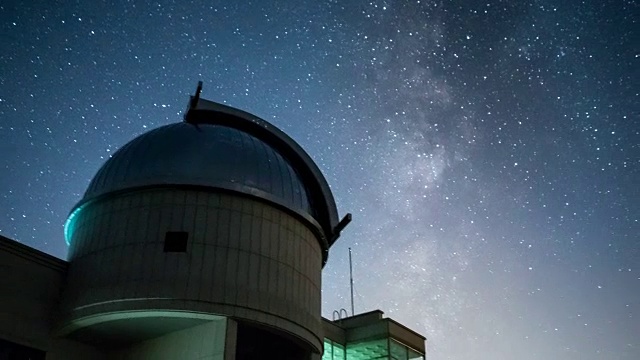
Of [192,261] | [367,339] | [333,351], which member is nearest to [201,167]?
[192,261]

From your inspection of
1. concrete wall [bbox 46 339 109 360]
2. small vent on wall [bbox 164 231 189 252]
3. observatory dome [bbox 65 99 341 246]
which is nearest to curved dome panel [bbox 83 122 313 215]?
observatory dome [bbox 65 99 341 246]

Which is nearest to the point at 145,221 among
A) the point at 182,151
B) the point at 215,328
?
the point at 182,151

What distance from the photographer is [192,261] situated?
16.3 metres

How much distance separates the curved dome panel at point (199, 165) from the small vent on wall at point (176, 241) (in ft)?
4.17

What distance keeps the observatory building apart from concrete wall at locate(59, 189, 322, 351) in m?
0.03

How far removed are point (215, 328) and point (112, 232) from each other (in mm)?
3635

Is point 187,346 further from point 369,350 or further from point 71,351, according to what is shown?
point 369,350

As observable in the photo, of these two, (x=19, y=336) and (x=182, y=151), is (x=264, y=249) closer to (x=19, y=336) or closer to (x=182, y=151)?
(x=182, y=151)

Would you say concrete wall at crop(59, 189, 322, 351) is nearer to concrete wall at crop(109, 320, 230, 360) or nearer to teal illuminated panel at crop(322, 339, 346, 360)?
concrete wall at crop(109, 320, 230, 360)

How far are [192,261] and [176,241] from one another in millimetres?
682

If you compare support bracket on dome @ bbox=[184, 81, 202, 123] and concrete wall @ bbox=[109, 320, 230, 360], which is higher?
support bracket on dome @ bbox=[184, 81, 202, 123]

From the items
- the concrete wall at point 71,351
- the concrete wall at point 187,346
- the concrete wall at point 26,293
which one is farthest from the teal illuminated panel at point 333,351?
the concrete wall at point 26,293

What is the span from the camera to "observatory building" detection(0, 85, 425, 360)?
15.8 m

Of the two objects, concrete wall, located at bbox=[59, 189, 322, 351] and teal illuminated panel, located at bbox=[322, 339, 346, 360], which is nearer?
concrete wall, located at bbox=[59, 189, 322, 351]
